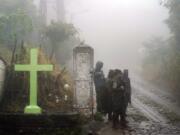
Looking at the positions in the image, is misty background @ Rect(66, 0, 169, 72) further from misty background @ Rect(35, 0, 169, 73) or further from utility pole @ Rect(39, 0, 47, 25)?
utility pole @ Rect(39, 0, 47, 25)

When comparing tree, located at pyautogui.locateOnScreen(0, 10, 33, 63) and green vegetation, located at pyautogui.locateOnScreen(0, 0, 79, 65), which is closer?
tree, located at pyautogui.locateOnScreen(0, 10, 33, 63)

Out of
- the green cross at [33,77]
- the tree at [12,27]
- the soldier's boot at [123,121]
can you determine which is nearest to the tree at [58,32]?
the tree at [12,27]

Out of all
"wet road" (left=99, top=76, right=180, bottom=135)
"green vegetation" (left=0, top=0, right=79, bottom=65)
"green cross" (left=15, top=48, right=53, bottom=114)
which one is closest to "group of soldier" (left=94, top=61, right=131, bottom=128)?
"wet road" (left=99, top=76, right=180, bottom=135)

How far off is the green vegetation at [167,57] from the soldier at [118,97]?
8932 millimetres

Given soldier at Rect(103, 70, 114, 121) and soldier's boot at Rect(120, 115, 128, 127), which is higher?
soldier at Rect(103, 70, 114, 121)

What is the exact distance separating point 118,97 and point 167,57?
14004mm

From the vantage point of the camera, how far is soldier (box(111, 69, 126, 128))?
520 inches

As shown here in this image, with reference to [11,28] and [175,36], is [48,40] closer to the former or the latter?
[11,28]

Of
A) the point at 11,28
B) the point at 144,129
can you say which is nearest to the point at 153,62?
the point at 11,28

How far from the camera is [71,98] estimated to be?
49.4 ft

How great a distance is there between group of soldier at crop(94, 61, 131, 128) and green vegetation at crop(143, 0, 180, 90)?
829 centimetres

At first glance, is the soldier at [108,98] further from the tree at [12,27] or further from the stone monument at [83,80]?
the tree at [12,27]

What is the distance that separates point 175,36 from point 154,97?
5960mm

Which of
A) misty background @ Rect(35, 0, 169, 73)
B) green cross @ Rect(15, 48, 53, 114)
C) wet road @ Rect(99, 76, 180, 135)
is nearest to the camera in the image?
green cross @ Rect(15, 48, 53, 114)
